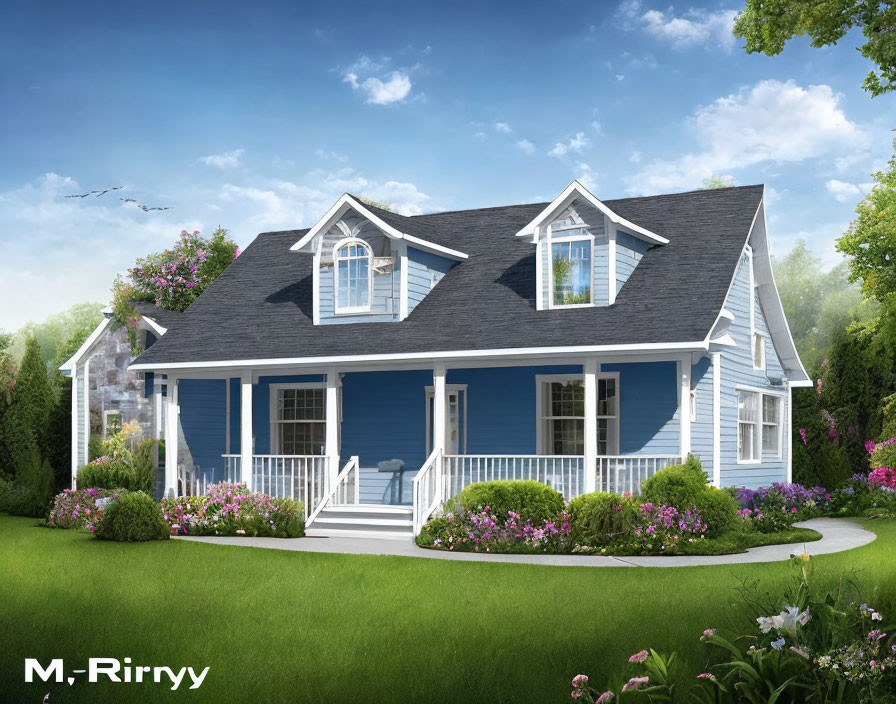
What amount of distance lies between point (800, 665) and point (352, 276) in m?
16.7

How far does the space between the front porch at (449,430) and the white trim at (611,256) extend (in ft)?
4.67

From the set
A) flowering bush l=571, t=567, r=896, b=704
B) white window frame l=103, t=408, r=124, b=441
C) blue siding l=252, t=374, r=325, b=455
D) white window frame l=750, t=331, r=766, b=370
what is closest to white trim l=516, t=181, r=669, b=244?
white window frame l=750, t=331, r=766, b=370

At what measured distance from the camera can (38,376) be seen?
97.2ft

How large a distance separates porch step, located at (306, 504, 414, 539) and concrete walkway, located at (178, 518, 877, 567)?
1.73 ft

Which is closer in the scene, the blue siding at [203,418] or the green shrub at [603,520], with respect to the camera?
the green shrub at [603,520]

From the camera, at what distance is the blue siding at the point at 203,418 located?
2452cm

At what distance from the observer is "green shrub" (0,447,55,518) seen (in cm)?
2470

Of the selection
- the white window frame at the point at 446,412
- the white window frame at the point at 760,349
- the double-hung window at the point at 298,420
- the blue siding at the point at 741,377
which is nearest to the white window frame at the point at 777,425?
the blue siding at the point at 741,377

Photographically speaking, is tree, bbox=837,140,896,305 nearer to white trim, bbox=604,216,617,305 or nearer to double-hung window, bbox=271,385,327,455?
white trim, bbox=604,216,617,305

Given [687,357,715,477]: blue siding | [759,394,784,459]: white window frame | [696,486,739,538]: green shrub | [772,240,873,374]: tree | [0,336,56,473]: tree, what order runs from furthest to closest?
[772,240,873,374]: tree, [0,336,56,473]: tree, [759,394,784,459]: white window frame, [687,357,715,477]: blue siding, [696,486,739,538]: green shrub

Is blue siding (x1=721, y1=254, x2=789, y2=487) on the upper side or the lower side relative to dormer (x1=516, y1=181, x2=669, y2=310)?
lower

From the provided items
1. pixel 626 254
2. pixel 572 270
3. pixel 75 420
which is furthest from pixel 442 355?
pixel 75 420

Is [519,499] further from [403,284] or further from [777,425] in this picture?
[777,425]

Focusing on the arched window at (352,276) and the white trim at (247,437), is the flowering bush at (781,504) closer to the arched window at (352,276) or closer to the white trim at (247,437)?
the arched window at (352,276)
